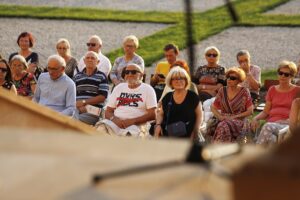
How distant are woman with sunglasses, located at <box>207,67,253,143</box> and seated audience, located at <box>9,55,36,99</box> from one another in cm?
245

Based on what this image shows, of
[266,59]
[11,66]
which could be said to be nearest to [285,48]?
[266,59]

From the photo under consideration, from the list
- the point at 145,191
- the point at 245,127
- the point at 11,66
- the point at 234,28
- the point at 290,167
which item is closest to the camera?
the point at 290,167

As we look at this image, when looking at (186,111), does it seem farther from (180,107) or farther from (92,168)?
(92,168)

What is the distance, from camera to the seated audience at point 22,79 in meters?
12.2

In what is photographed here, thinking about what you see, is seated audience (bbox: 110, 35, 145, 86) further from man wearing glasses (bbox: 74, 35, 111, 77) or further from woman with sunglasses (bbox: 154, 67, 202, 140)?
woman with sunglasses (bbox: 154, 67, 202, 140)

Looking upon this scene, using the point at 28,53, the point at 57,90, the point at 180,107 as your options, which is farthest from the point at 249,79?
the point at 28,53

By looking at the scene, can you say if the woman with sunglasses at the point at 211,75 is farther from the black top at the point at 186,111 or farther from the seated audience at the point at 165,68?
the black top at the point at 186,111

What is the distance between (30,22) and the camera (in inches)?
814

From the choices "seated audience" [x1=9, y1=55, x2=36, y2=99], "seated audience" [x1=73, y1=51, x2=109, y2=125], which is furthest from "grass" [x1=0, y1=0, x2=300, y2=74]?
"seated audience" [x1=73, y1=51, x2=109, y2=125]

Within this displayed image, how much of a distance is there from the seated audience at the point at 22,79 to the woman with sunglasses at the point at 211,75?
1.95 m

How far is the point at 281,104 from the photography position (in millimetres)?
10898

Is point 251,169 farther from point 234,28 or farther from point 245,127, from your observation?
point 234,28

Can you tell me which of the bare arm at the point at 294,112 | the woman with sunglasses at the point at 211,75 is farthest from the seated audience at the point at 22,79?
the bare arm at the point at 294,112

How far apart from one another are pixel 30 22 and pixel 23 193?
17074mm
